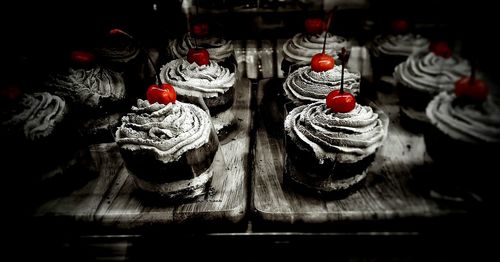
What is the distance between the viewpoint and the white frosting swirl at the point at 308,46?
134 inches

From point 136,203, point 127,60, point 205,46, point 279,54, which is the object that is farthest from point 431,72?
point 127,60

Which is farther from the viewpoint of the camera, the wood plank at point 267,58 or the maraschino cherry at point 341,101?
the wood plank at point 267,58

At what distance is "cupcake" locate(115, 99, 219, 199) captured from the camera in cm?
225

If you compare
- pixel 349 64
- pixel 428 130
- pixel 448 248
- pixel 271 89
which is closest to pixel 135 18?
pixel 271 89

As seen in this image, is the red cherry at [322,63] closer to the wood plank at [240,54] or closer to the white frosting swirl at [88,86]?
the wood plank at [240,54]

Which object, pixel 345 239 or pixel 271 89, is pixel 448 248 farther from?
pixel 271 89

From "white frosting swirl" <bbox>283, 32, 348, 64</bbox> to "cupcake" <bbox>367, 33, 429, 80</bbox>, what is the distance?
36cm

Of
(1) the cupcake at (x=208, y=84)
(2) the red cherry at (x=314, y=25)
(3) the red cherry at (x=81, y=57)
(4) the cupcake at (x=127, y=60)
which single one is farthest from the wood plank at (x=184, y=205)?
(2) the red cherry at (x=314, y=25)

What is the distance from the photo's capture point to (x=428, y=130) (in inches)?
89.3

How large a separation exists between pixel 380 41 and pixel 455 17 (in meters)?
1.51

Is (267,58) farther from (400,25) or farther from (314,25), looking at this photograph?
(400,25)

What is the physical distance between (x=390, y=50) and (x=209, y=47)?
1.88m

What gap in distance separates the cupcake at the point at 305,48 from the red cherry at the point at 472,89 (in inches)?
62.0

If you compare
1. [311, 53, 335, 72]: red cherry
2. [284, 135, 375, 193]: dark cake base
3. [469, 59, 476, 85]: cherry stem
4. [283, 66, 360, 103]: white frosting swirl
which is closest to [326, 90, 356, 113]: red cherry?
[284, 135, 375, 193]: dark cake base
